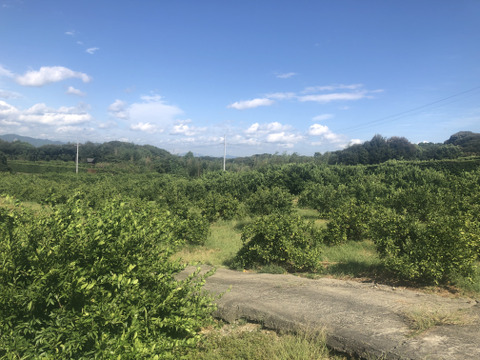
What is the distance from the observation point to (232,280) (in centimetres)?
727

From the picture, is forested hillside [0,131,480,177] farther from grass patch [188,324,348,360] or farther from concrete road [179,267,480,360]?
grass patch [188,324,348,360]

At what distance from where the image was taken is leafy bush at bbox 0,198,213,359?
261 centimetres

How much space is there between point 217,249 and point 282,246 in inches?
158

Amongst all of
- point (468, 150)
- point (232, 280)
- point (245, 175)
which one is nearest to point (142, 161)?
point (245, 175)

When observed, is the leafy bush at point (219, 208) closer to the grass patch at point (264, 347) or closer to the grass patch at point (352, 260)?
the grass patch at point (352, 260)

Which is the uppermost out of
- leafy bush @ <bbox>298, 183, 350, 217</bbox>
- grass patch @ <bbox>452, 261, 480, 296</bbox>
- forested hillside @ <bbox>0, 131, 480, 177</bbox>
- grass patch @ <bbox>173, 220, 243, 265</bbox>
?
forested hillside @ <bbox>0, 131, 480, 177</bbox>

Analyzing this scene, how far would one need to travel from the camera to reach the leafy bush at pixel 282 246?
8312 mm

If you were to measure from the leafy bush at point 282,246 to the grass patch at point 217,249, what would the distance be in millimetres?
1244

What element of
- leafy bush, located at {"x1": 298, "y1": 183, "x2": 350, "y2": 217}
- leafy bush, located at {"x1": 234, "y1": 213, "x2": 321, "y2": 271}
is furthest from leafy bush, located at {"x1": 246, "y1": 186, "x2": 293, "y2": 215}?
leafy bush, located at {"x1": 234, "y1": 213, "x2": 321, "y2": 271}

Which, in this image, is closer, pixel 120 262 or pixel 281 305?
pixel 120 262

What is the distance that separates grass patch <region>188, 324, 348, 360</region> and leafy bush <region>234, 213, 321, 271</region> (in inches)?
149

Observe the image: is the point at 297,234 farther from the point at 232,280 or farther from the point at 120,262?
the point at 120,262

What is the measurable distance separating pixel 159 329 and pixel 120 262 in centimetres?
84

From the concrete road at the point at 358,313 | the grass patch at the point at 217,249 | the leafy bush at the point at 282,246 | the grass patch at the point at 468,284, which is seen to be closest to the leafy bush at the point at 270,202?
the grass patch at the point at 217,249
